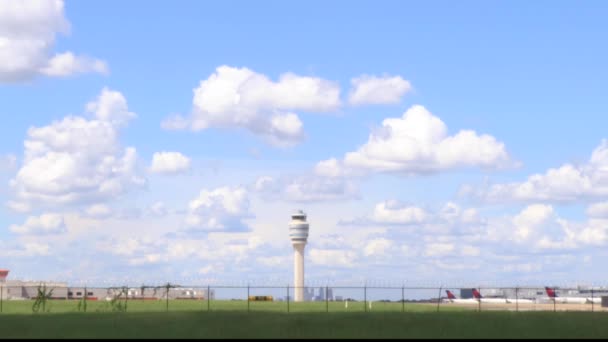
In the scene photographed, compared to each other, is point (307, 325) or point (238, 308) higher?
point (238, 308)

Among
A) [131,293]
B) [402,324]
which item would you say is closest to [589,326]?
[402,324]

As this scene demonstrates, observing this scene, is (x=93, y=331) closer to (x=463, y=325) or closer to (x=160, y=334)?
(x=160, y=334)

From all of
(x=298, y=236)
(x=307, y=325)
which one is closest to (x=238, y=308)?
(x=307, y=325)

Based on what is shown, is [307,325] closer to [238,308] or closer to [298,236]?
[238,308]

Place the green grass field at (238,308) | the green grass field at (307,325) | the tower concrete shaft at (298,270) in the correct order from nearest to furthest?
the green grass field at (307,325) → the green grass field at (238,308) → the tower concrete shaft at (298,270)

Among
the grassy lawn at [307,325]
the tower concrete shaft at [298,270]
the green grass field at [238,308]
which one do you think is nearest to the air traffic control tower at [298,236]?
the tower concrete shaft at [298,270]

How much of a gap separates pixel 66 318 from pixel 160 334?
15.0 meters

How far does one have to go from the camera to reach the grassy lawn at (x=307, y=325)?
188ft

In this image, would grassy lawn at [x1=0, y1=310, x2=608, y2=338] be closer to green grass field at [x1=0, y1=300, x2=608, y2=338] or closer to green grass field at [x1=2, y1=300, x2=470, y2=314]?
green grass field at [x1=0, y1=300, x2=608, y2=338]

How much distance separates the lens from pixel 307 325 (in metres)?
63.4

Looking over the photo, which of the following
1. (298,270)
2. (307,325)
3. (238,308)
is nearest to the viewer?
(307,325)

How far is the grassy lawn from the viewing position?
188 ft

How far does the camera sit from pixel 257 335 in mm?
55969

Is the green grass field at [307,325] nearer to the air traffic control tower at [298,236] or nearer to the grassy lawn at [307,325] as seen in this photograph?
the grassy lawn at [307,325]
